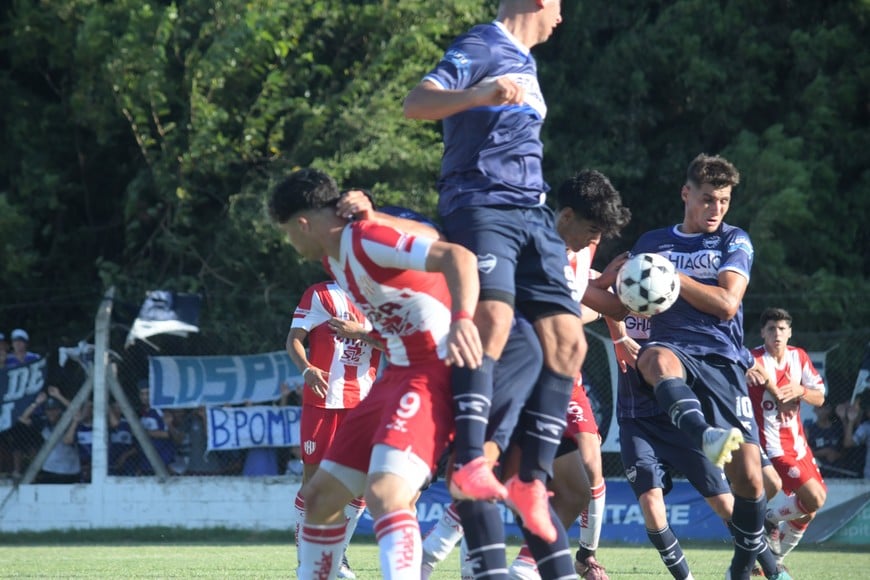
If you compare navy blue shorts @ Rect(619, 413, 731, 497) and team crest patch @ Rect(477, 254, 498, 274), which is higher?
team crest patch @ Rect(477, 254, 498, 274)

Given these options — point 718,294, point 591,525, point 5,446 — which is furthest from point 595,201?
point 5,446

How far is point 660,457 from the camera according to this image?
842cm

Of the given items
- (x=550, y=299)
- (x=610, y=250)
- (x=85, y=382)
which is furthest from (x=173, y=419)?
(x=550, y=299)

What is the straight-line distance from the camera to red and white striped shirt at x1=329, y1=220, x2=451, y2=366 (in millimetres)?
5094

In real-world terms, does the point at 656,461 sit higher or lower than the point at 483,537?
lower

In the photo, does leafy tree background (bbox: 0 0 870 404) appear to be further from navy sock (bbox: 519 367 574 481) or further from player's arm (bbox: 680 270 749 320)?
navy sock (bbox: 519 367 574 481)

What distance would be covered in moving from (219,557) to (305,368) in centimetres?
229

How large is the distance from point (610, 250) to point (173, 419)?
711cm

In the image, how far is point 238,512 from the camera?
15.2 meters

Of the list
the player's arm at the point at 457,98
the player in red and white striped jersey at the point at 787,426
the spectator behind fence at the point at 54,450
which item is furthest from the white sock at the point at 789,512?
the spectator behind fence at the point at 54,450

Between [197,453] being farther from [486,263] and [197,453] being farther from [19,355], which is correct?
[486,263]

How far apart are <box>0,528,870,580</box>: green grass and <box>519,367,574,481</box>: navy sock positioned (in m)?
3.95

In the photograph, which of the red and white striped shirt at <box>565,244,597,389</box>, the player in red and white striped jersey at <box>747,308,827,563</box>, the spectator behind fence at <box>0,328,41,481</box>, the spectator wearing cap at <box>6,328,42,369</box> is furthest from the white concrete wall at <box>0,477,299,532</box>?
the red and white striped shirt at <box>565,244,597,389</box>

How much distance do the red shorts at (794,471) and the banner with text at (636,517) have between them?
3.35m
